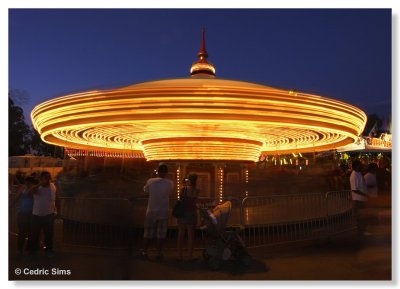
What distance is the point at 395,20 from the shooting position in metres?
5.57

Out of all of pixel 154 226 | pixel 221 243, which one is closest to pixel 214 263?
pixel 221 243

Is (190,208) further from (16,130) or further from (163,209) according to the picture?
(16,130)

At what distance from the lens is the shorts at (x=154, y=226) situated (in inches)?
208

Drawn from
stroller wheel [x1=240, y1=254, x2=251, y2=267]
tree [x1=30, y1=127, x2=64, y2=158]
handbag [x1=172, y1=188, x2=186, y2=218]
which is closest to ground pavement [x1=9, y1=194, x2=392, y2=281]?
stroller wheel [x1=240, y1=254, x2=251, y2=267]

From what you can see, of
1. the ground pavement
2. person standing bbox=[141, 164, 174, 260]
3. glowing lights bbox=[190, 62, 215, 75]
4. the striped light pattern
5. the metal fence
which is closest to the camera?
the striped light pattern

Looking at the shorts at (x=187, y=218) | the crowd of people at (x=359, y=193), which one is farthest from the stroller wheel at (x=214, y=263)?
the crowd of people at (x=359, y=193)

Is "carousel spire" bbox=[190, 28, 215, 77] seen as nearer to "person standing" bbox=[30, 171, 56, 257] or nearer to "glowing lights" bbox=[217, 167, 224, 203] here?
"glowing lights" bbox=[217, 167, 224, 203]

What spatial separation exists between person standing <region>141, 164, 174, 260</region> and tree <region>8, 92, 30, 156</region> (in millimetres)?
2099

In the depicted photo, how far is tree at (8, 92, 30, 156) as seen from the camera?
593 centimetres

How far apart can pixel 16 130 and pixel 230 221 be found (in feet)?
12.2

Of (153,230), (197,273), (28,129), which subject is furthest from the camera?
(28,129)

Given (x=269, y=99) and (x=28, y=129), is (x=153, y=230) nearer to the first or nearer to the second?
(x=269, y=99)

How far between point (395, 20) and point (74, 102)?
14.5 ft

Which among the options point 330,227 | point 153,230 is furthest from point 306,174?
point 153,230
